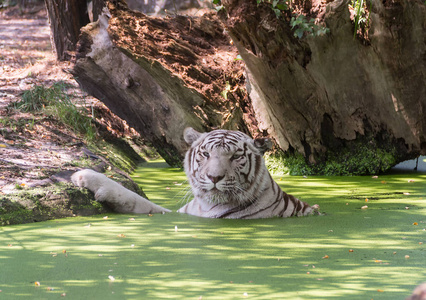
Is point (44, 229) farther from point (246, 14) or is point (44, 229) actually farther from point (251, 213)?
point (246, 14)

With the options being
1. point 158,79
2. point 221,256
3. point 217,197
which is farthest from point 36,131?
point 221,256

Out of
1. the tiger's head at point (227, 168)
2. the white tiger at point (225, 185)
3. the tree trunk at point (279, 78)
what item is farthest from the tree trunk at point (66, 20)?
the tiger's head at point (227, 168)

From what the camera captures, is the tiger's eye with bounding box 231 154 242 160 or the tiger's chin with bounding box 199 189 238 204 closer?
the tiger's chin with bounding box 199 189 238 204

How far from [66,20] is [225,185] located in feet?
29.1

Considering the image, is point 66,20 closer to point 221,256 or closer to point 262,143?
point 262,143

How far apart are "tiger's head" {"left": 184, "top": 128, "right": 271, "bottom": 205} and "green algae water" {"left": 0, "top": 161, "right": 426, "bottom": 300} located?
0.88 ft

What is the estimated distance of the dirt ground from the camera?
20.3 ft

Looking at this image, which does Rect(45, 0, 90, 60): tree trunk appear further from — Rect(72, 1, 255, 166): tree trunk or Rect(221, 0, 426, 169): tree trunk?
Rect(221, 0, 426, 169): tree trunk

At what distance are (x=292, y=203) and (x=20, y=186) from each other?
2.62 meters

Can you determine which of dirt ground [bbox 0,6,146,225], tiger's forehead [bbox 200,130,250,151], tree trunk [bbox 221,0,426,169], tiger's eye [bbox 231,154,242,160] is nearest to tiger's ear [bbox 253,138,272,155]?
tiger's forehead [bbox 200,130,250,151]

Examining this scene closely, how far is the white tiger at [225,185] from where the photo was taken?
5.20 m

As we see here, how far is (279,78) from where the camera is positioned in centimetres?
805

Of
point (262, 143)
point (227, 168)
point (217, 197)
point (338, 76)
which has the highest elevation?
point (338, 76)

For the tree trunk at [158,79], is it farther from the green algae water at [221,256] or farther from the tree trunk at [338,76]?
the green algae water at [221,256]
